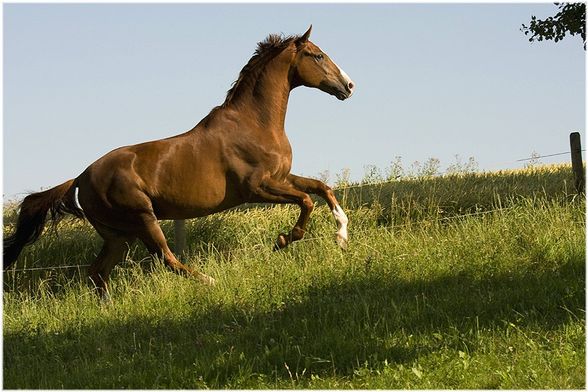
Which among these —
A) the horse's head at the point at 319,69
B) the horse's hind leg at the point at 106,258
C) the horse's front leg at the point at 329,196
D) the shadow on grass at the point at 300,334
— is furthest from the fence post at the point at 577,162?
the horse's hind leg at the point at 106,258

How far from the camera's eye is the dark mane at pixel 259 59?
10250 mm

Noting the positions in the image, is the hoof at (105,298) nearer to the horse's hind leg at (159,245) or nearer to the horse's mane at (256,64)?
the horse's hind leg at (159,245)

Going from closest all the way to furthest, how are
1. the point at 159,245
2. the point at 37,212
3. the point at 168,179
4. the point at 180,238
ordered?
the point at 168,179, the point at 159,245, the point at 37,212, the point at 180,238

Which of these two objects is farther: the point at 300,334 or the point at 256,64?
the point at 256,64

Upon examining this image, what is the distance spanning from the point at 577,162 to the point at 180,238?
6148 millimetres

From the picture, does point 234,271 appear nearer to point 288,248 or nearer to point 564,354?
point 288,248

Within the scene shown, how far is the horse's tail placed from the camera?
10906 millimetres

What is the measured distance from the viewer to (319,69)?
1016 cm

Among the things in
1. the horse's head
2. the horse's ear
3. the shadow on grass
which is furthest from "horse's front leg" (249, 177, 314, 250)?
the horse's ear

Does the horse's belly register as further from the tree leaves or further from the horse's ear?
the tree leaves

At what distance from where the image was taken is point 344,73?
1021 centimetres

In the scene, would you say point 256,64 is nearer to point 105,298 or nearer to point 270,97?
point 270,97

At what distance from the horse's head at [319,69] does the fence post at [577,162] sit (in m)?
5.01

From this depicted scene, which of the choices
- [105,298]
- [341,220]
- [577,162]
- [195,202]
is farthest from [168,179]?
[577,162]
